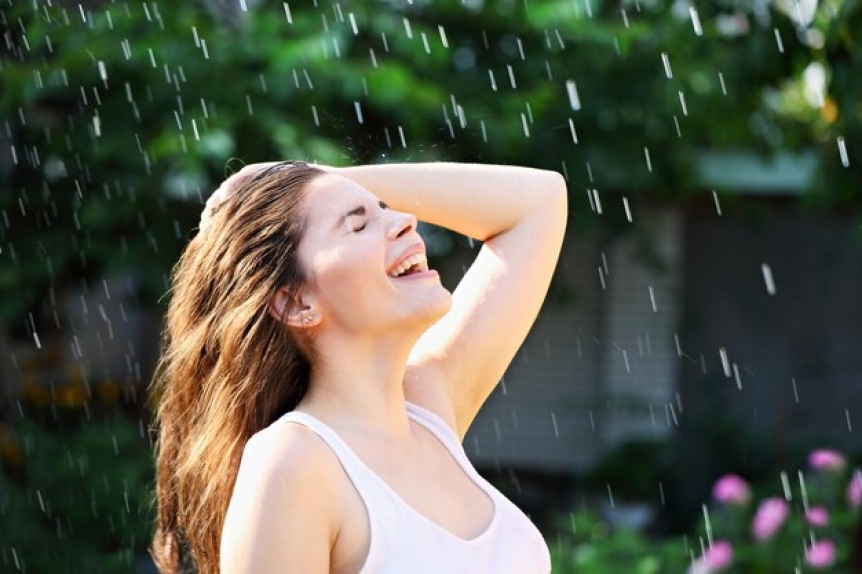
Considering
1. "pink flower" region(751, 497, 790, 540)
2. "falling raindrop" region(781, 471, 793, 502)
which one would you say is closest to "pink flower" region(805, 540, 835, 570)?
"pink flower" region(751, 497, 790, 540)

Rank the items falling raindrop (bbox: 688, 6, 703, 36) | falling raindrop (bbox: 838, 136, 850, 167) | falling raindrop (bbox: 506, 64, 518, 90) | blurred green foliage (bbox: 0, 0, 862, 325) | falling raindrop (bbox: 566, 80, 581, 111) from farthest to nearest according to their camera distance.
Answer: falling raindrop (bbox: 566, 80, 581, 111) < falling raindrop (bbox: 506, 64, 518, 90) < falling raindrop (bbox: 838, 136, 850, 167) < blurred green foliage (bbox: 0, 0, 862, 325) < falling raindrop (bbox: 688, 6, 703, 36)

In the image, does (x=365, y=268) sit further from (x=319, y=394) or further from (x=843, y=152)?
(x=843, y=152)

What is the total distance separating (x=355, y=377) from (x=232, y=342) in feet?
0.60

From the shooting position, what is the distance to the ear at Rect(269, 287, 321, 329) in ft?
6.55

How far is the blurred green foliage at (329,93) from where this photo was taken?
553 centimetres

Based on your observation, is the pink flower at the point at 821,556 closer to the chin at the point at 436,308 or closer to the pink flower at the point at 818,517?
the pink flower at the point at 818,517

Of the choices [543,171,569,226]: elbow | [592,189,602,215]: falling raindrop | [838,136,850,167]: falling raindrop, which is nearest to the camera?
[543,171,569,226]: elbow

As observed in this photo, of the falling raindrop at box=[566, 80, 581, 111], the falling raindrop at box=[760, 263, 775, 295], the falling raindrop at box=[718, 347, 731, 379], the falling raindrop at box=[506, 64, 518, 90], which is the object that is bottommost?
the falling raindrop at box=[718, 347, 731, 379]

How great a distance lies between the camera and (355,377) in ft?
6.63

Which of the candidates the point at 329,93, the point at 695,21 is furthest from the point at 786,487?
the point at 329,93

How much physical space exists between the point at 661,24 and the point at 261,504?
5.21 meters

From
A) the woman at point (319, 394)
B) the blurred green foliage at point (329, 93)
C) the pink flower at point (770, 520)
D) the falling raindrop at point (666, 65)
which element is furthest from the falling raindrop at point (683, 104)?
the woman at point (319, 394)

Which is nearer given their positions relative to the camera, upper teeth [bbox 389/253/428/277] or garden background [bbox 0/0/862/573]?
upper teeth [bbox 389/253/428/277]

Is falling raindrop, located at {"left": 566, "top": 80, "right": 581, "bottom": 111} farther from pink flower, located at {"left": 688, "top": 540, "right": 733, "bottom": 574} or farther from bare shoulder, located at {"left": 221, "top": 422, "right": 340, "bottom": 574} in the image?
bare shoulder, located at {"left": 221, "top": 422, "right": 340, "bottom": 574}
